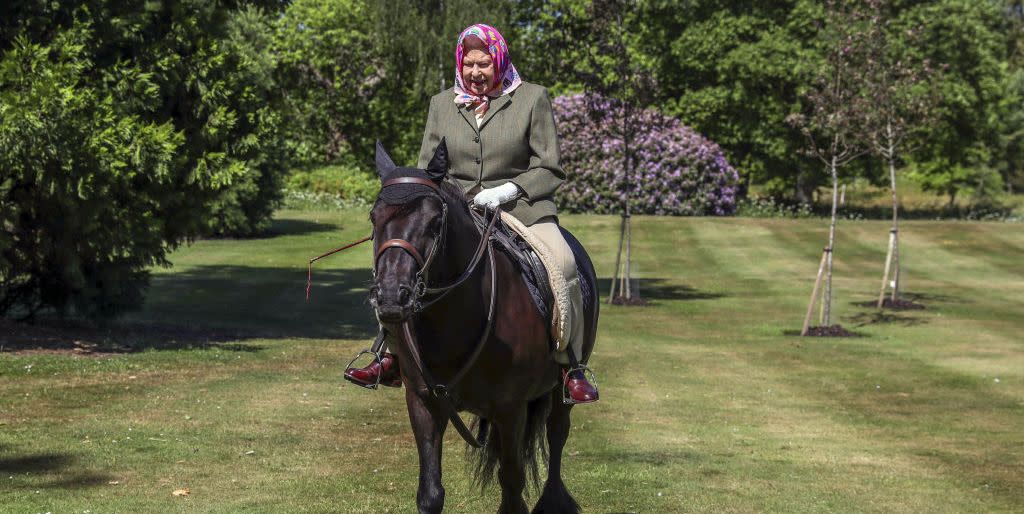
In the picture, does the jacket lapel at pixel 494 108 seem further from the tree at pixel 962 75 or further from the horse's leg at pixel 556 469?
the tree at pixel 962 75

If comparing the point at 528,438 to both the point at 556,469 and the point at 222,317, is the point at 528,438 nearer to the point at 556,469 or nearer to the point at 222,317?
the point at 556,469

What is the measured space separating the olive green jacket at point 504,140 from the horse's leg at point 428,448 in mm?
1555

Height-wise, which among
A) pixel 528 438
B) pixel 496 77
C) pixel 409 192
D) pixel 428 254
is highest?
pixel 496 77

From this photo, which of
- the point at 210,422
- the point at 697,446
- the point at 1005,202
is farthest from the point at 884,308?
the point at 1005,202

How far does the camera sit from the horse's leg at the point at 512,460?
802cm

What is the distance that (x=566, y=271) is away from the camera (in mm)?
8539

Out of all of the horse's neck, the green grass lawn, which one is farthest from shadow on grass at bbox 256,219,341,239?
the horse's neck

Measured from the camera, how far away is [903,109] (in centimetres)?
3192

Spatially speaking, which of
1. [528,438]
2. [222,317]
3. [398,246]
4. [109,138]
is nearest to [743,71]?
[222,317]

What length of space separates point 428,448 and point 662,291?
29383 mm

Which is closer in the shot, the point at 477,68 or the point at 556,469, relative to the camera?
the point at 477,68

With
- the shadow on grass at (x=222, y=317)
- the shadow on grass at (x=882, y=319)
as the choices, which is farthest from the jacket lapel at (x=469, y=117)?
the shadow on grass at (x=882, y=319)

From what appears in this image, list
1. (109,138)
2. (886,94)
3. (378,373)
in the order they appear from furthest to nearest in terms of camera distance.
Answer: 1. (886,94)
2. (109,138)
3. (378,373)

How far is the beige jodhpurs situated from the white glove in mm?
343
